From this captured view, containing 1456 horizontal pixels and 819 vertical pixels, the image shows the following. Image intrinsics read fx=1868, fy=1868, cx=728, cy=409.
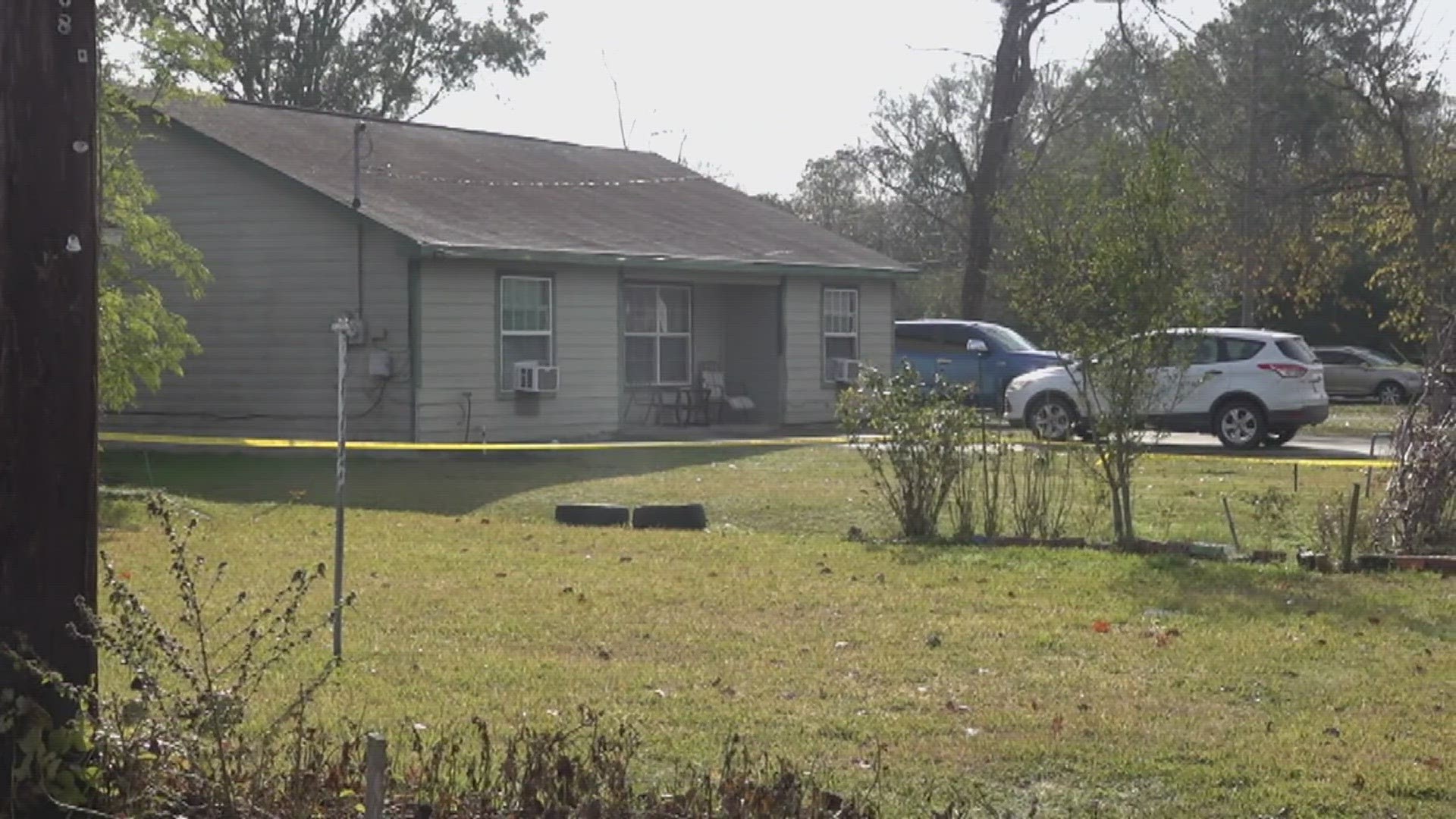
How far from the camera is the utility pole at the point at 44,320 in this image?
530 centimetres

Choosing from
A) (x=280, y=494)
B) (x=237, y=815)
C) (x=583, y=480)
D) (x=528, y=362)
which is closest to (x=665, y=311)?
(x=528, y=362)

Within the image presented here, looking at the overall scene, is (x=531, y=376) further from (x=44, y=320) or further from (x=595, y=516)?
(x=44, y=320)

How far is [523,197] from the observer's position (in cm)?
2702

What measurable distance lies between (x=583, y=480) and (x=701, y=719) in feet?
38.3

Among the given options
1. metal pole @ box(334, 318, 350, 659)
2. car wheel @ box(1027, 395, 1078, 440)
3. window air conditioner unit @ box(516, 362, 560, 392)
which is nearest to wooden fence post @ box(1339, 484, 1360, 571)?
metal pole @ box(334, 318, 350, 659)

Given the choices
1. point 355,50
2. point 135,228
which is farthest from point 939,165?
point 135,228

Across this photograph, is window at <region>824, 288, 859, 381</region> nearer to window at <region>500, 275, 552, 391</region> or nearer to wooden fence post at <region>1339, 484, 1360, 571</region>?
window at <region>500, 275, 552, 391</region>

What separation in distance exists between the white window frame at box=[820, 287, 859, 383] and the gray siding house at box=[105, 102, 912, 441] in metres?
0.10

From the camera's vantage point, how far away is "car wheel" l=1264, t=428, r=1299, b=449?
24828mm

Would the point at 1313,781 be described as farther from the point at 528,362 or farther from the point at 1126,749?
the point at 528,362

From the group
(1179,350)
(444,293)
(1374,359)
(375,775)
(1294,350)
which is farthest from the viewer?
(1374,359)

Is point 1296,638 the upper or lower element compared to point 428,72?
lower

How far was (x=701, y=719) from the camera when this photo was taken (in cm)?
748

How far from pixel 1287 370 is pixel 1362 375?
18.0m
